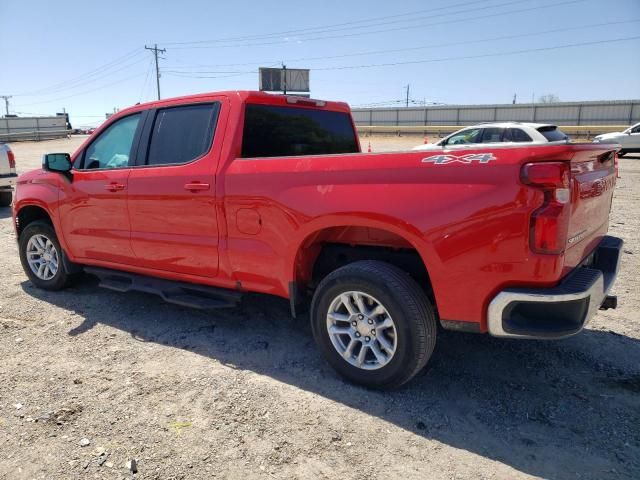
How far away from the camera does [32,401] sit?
10.5 feet

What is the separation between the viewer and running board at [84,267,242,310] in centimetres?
398

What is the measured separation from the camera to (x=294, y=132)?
4293mm

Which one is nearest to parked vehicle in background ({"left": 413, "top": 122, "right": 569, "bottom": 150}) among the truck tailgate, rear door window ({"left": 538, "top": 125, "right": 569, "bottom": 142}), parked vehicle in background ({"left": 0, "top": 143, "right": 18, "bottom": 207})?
rear door window ({"left": 538, "top": 125, "right": 569, "bottom": 142})

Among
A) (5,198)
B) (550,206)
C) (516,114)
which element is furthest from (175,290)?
(516,114)

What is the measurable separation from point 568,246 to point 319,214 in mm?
1479

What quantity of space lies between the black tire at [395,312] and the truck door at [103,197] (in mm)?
2252

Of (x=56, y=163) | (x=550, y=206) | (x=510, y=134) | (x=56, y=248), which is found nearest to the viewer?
(x=550, y=206)

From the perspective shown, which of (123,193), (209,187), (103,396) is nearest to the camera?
(103,396)

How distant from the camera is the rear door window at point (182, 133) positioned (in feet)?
12.9

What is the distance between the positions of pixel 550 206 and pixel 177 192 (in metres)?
2.74

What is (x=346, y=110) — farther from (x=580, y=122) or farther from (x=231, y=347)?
(x=580, y=122)

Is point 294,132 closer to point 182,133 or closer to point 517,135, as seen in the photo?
point 182,133

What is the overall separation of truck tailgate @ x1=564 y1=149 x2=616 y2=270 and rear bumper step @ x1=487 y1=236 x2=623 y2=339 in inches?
6.0

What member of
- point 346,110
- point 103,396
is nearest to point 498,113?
point 346,110
